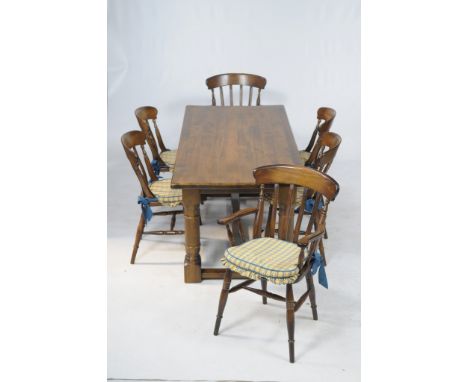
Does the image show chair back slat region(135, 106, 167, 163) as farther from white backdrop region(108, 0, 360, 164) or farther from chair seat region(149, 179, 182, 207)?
white backdrop region(108, 0, 360, 164)

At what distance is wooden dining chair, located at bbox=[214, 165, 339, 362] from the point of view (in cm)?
338

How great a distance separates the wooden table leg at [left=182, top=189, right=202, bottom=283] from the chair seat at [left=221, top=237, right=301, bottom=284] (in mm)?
530

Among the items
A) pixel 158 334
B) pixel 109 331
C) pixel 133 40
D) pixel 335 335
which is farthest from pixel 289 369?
pixel 133 40

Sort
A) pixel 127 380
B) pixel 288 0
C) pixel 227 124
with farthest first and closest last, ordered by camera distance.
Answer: pixel 288 0
pixel 227 124
pixel 127 380

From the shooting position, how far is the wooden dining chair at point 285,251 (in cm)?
338

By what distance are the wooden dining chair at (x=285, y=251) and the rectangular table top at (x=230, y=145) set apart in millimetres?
279

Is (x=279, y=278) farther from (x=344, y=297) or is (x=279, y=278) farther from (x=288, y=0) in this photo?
(x=288, y=0)

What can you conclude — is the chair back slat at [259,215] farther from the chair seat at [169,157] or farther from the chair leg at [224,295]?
the chair seat at [169,157]

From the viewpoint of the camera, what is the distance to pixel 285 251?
362 centimetres

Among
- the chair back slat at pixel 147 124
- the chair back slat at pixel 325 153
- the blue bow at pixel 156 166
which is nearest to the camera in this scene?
the chair back slat at pixel 325 153

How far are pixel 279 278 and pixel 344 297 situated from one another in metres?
0.90

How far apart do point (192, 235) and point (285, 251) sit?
78 centimetres

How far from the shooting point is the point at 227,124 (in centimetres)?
507

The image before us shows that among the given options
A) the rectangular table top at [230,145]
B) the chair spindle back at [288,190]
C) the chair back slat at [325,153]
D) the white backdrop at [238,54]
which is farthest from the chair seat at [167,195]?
the white backdrop at [238,54]
